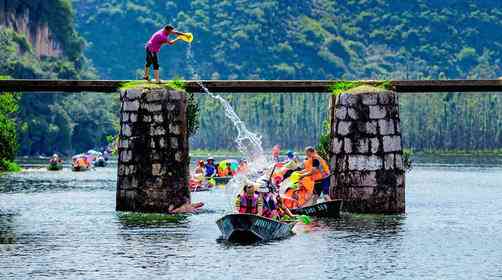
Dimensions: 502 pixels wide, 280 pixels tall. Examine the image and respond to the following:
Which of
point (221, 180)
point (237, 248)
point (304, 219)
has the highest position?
point (221, 180)

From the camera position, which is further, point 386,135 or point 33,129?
point 33,129

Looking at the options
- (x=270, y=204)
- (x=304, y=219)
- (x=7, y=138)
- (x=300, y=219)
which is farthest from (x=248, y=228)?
(x=7, y=138)

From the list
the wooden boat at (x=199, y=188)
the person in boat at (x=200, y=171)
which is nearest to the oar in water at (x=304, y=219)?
the wooden boat at (x=199, y=188)

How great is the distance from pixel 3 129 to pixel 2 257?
58.4 m

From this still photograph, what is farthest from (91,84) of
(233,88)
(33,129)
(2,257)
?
(33,129)

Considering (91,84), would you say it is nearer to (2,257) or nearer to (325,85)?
(325,85)

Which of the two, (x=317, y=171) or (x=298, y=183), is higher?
(x=317, y=171)

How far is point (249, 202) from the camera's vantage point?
136ft

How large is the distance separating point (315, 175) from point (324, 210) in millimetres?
2192

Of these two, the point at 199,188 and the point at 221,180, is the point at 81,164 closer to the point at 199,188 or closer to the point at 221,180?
the point at 221,180

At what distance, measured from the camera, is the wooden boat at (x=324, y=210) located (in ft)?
162

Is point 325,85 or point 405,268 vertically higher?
point 325,85

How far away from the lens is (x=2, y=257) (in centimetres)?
3850

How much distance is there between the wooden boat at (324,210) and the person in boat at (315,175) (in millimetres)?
1131
